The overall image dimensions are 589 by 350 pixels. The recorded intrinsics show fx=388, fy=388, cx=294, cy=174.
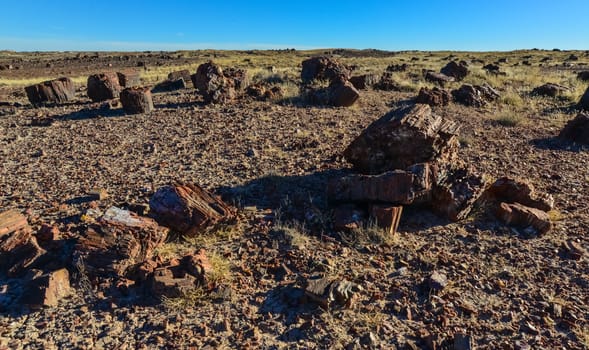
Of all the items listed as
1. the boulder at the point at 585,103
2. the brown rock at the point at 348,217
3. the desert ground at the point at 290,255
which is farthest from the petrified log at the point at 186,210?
the boulder at the point at 585,103

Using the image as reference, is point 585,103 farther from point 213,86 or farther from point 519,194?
point 213,86

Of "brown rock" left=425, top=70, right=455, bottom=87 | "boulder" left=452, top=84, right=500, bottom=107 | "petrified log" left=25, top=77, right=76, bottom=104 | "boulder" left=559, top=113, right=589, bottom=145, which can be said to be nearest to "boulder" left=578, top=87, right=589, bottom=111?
"boulder" left=452, top=84, right=500, bottom=107

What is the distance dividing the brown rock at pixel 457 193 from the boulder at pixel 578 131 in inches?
213

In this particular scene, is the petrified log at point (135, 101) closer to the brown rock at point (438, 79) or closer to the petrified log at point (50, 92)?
the petrified log at point (50, 92)

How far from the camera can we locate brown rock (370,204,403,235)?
5.38 m

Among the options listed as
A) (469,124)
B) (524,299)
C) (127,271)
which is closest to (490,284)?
(524,299)

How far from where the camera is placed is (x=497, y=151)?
8922 millimetres

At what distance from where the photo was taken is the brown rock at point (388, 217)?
17.7ft

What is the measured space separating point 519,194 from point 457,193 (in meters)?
1.13

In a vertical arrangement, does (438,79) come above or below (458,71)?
below

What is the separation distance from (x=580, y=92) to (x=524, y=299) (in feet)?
51.7

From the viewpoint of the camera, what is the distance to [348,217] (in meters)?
5.60

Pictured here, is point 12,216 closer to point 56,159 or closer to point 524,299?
point 56,159

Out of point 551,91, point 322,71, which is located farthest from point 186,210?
point 551,91
